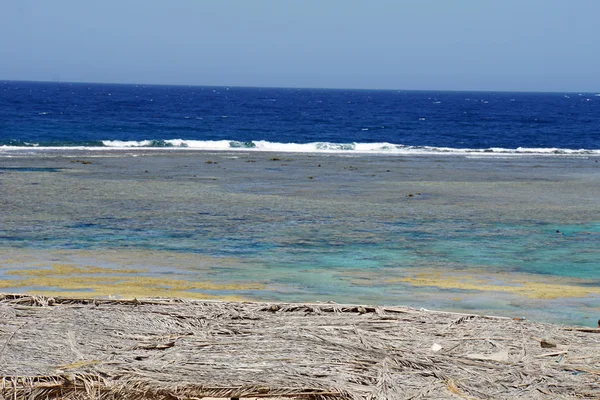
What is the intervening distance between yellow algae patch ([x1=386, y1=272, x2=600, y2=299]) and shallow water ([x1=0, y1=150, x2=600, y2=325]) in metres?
0.03

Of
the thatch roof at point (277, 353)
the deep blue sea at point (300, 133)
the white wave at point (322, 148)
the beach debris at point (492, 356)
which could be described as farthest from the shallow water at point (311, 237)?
the deep blue sea at point (300, 133)

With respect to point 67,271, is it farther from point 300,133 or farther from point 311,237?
point 300,133

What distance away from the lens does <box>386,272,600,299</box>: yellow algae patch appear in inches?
476

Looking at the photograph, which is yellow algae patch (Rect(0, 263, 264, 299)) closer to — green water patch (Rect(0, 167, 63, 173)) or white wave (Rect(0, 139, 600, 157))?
green water patch (Rect(0, 167, 63, 173))

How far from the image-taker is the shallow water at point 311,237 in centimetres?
1202

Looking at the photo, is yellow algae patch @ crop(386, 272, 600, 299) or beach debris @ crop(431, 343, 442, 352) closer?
beach debris @ crop(431, 343, 442, 352)

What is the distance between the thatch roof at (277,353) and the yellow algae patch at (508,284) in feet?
13.3

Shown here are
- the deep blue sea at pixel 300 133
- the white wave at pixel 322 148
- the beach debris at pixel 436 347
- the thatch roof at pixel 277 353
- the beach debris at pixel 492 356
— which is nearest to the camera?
the thatch roof at pixel 277 353

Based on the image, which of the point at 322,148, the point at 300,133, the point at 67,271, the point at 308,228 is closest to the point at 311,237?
the point at 308,228

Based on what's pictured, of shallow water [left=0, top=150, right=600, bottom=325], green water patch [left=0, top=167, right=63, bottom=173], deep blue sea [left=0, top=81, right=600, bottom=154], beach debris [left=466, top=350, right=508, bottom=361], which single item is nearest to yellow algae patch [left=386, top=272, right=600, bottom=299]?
shallow water [left=0, top=150, right=600, bottom=325]

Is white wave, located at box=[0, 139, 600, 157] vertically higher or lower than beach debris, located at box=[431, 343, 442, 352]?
lower

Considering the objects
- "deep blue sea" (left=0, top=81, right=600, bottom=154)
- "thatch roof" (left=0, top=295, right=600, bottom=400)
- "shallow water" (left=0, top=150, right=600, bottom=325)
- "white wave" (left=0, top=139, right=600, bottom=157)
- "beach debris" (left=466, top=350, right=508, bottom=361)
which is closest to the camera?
"thatch roof" (left=0, top=295, right=600, bottom=400)

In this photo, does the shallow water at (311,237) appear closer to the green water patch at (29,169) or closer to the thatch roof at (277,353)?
the green water patch at (29,169)

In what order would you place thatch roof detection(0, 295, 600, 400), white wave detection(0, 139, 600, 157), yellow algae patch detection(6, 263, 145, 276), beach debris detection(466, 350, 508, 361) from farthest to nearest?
white wave detection(0, 139, 600, 157) → yellow algae patch detection(6, 263, 145, 276) → beach debris detection(466, 350, 508, 361) → thatch roof detection(0, 295, 600, 400)
